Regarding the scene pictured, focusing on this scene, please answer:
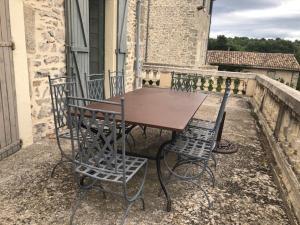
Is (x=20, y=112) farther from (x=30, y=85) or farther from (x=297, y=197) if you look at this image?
(x=297, y=197)

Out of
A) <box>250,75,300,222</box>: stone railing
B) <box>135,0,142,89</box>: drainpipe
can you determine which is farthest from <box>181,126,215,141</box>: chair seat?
<box>135,0,142,89</box>: drainpipe

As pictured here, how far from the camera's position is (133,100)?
2678mm

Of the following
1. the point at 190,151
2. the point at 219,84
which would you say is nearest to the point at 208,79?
the point at 219,84

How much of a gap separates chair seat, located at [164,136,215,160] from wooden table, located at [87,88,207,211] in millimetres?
121

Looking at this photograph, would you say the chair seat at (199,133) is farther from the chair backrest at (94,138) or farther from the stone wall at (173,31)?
the stone wall at (173,31)

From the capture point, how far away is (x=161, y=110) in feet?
7.46

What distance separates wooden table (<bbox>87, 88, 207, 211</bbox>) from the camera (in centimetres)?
185

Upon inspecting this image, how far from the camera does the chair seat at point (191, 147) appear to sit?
204cm

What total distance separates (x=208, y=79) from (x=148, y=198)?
5310 mm

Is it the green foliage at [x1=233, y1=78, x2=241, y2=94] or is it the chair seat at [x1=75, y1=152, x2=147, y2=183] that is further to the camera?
the green foliage at [x1=233, y1=78, x2=241, y2=94]

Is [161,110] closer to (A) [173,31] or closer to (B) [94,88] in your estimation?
(B) [94,88]

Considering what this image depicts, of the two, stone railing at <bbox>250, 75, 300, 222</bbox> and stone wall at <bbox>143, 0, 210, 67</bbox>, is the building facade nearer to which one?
stone railing at <bbox>250, 75, 300, 222</bbox>

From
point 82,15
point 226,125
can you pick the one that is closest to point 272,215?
point 226,125

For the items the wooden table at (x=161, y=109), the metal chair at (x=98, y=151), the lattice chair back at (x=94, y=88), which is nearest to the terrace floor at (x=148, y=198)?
the metal chair at (x=98, y=151)
